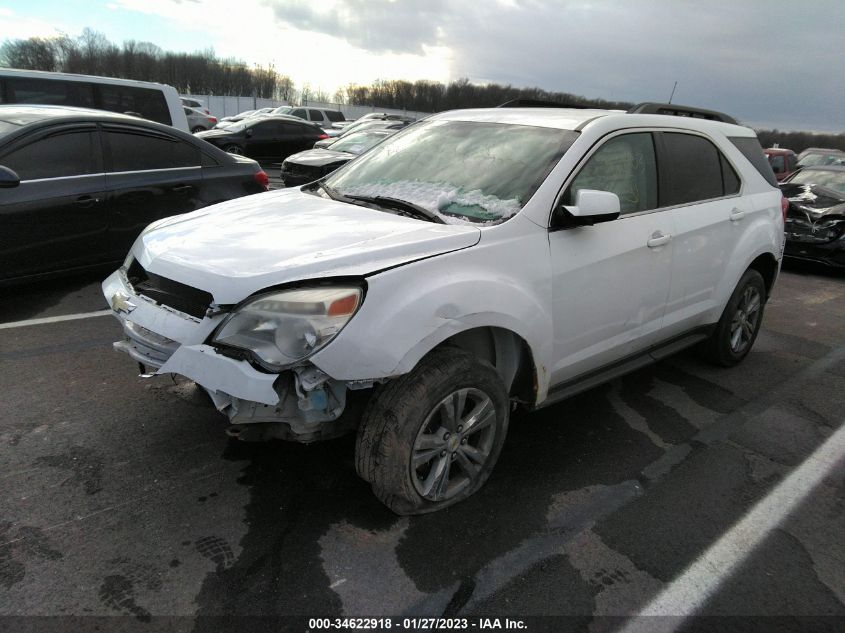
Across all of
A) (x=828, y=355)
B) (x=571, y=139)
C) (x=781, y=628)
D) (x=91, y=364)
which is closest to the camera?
(x=781, y=628)

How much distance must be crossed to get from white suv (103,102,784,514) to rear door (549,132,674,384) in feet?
0.04

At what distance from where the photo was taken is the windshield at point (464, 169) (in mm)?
2872

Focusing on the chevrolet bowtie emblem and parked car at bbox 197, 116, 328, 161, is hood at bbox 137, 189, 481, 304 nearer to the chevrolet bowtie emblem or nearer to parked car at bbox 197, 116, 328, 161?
the chevrolet bowtie emblem

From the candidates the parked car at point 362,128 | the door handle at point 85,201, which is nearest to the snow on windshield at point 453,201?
the door handle at point 85,201

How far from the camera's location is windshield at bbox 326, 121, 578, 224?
9.42 feet

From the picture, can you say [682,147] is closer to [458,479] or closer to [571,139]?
[571,139]

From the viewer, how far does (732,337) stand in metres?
4.47

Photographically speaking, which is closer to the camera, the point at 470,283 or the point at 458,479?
the point at 470,283

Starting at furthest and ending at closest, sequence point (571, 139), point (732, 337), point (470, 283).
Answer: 1. point (732, 337)
2. point (571, 139)
3. point (470, 283)

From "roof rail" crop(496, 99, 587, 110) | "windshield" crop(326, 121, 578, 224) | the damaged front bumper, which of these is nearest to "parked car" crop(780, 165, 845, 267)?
"roof rail" crop(496, 99, 587, 110)

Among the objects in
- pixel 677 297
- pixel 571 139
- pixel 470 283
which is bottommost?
pixel 677 297

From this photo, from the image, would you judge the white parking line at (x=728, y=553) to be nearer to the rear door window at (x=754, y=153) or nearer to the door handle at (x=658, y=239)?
the door handle at (x=658, y=239)

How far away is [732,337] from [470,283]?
2.97 metres

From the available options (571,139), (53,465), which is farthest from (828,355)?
(53,465)
